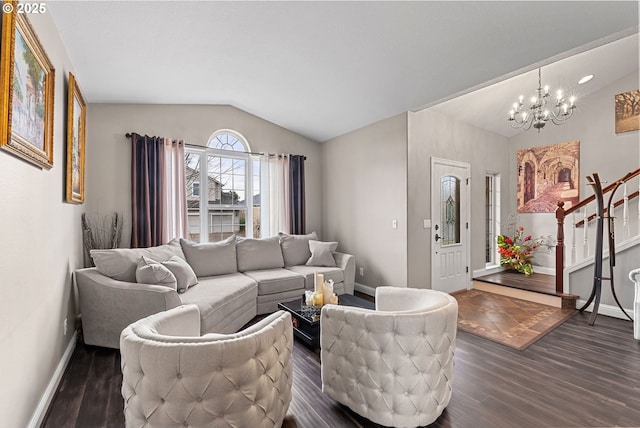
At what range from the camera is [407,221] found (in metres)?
4.09

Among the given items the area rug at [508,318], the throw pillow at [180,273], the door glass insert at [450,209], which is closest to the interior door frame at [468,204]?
the door glass insert at [450,209]

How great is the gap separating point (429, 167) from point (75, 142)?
4.20 m

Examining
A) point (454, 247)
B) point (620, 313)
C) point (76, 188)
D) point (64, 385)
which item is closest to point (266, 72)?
point (76, 188)

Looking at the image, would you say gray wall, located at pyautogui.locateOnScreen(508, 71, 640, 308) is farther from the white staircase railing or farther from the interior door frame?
the interior door frame

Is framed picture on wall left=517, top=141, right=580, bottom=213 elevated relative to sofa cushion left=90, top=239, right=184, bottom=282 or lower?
elevated

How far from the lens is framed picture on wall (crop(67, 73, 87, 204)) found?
8.91 ft

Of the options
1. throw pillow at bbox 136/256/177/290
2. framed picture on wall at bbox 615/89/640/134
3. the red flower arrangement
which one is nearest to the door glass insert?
the red flower arrangement

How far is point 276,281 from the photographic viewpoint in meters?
3.84

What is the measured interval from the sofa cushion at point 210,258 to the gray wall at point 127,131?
0.86 m

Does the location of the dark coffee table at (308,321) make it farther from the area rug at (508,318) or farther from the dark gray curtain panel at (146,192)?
the dark gray curtain panel at (146,192)

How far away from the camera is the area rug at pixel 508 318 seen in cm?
307

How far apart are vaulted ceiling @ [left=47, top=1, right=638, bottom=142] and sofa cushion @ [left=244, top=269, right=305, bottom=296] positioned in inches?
93.4

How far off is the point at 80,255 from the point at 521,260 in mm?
6693

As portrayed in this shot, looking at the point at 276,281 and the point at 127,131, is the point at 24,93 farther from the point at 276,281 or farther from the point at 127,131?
the point at 276,281
